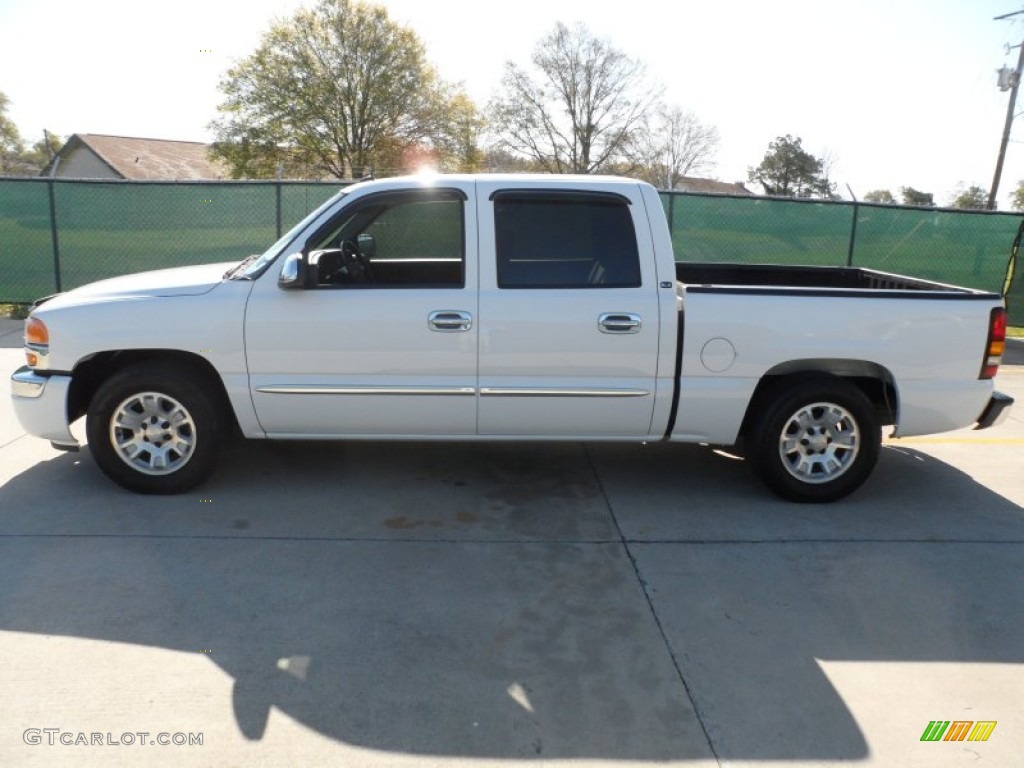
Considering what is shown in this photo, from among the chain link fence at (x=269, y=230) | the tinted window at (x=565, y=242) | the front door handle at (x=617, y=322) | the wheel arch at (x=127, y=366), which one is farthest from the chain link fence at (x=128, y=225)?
the front door handle at (x=617, y=322)

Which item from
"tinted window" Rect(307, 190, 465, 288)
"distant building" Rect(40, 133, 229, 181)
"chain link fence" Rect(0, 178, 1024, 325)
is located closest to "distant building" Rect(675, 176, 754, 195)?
"distant building" Rect(40, 133, 229, 181)

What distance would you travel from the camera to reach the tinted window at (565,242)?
5.03 meters

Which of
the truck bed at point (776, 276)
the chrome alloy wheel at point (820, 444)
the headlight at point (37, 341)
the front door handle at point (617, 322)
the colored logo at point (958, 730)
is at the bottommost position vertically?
the colored logo at point (958, 730)

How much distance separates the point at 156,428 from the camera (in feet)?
16.9

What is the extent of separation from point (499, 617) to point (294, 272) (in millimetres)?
2251

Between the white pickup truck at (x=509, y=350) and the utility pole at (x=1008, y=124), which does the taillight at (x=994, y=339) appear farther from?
the utility pole at (x=1008, y=124)

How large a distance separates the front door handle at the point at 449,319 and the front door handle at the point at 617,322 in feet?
2.52

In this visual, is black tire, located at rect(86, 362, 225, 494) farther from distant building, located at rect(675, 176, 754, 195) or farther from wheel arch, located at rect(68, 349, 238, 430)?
distant building, located at rect(675, 176, 754, 195)

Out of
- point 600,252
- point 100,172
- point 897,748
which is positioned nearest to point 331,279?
point 600,252

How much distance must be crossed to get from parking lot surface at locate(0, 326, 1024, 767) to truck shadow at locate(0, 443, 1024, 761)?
2 cm

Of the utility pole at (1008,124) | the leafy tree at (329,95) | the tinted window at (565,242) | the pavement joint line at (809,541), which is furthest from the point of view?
the leafy tree at (329,95)

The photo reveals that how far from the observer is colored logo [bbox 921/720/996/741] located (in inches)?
122

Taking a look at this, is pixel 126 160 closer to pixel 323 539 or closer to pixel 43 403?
pixel 43 403

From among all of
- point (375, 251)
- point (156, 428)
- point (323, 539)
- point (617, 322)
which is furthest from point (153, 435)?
point (617, 322)
